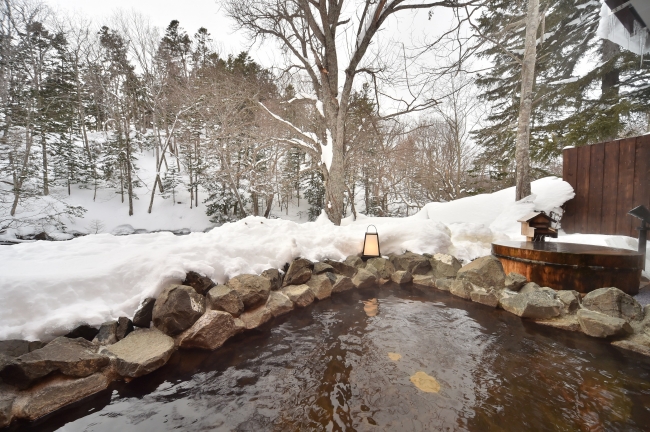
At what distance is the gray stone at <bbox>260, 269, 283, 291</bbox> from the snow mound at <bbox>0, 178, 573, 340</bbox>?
0.40 ft

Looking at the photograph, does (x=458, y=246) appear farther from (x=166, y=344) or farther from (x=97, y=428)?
(x=97, y=428)

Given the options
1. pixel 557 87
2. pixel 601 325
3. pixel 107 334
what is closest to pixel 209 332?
pixel 107 334

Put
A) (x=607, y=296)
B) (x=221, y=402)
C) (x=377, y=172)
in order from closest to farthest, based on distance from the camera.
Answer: (x=221, y=402)
(x=607, y=296)
(x=377, y=172)

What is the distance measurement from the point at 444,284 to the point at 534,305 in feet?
4.31

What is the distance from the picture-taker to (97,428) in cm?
172

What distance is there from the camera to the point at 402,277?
4.79 metres

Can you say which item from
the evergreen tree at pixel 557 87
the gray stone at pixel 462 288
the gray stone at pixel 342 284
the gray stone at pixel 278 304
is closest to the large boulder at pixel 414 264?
the gray stone at pixel 462 288

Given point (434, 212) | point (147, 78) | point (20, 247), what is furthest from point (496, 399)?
point (147, 78)

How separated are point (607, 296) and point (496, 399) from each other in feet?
7.40

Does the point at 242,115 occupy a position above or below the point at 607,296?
above

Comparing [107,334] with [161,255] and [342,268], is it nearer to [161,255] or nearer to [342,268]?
[161,255]

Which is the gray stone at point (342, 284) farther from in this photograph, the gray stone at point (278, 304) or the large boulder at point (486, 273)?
the large boulder at point (486, 273)

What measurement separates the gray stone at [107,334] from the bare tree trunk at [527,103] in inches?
309

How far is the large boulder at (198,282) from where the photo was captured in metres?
3.10
